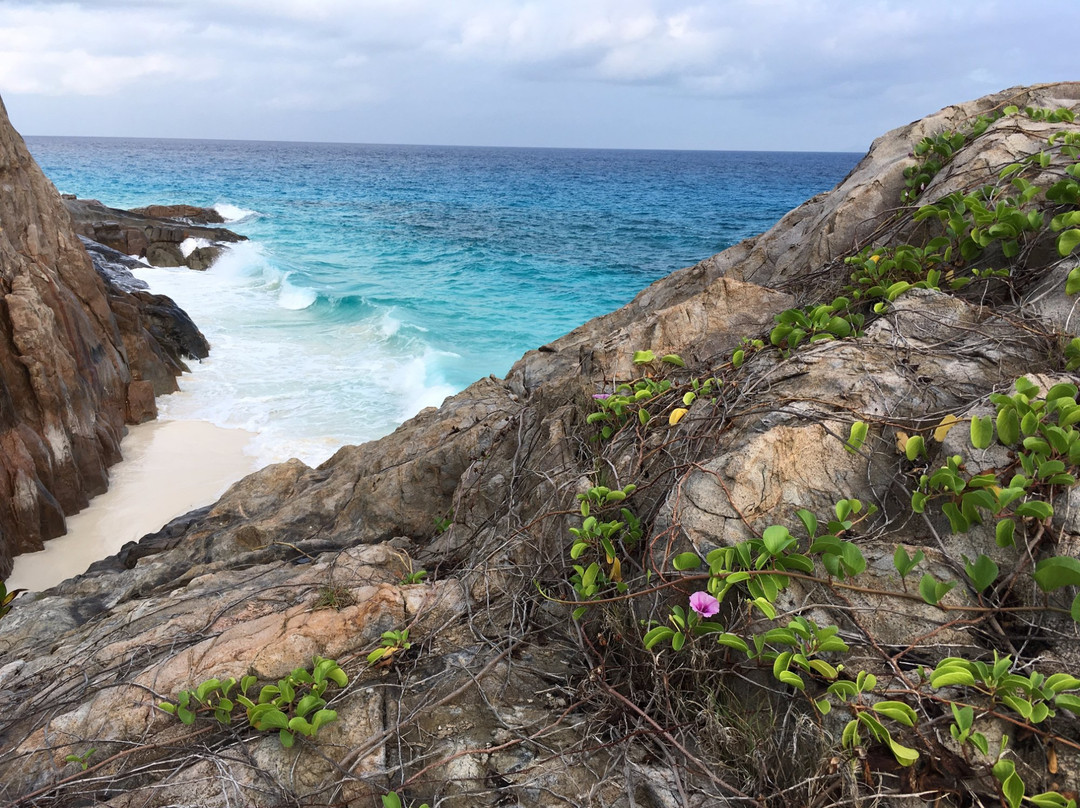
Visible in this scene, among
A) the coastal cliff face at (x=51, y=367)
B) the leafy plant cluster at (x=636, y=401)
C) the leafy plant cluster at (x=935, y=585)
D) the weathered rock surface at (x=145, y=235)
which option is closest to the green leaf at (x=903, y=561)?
the leafy plant cluster at (x=935, y=585)

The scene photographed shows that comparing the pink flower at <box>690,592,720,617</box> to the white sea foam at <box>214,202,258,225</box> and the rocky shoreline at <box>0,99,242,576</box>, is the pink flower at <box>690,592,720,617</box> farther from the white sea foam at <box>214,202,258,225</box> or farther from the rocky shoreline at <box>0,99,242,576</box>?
the white sea foam at <box>214,202,258,225</box>

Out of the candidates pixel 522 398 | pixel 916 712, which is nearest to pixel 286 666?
pixel 916 712

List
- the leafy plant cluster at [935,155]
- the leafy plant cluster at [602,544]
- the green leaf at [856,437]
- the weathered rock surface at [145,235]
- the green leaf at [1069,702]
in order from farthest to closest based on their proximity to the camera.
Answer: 1. the weathered rock surface at [145,235]
2. the leafy plant cluster at [935,155]
3. the leafy plant cluster at [602,544]
4. the green leaf at [856,437]
5. the green leaf at [1069,702]

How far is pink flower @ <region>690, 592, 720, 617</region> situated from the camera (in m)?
2.05

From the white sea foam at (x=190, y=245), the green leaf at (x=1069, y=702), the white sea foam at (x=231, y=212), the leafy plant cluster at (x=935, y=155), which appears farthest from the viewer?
the white sea foam at (x=231, y=212)

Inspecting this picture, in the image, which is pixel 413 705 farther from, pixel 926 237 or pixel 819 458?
pixel 926 237

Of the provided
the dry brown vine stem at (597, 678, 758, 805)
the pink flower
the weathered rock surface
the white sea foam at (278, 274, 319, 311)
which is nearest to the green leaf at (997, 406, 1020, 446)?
the pink flower

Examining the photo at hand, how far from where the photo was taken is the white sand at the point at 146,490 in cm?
705

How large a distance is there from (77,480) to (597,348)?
7.32 m

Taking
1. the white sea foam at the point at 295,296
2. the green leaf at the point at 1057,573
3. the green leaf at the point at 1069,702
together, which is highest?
the green leaf at the point at 1057,573

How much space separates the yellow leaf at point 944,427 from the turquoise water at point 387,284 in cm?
886

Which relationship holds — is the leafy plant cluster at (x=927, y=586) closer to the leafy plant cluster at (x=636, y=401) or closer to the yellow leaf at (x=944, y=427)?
the yellow leaf at (x=944, y=427)

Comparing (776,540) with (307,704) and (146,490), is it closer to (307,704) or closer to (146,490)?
(307,704)

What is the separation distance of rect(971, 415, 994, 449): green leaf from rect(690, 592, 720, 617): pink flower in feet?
3.28
